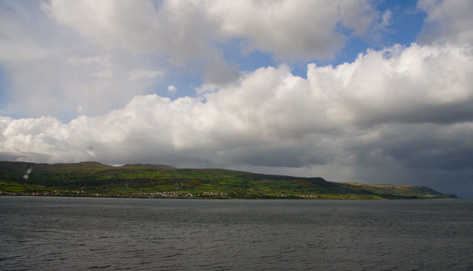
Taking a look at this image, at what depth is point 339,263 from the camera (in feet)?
150

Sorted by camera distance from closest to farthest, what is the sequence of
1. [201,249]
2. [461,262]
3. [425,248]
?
[461,262] → [201,249] → [425,248]

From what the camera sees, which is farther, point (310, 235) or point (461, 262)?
point (310, 235)

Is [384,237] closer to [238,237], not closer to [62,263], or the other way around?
[238,237]

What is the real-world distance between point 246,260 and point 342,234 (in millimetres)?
38345

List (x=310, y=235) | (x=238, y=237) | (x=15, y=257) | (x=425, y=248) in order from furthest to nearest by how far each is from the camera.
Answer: (x=310, y=235), (x=238, y=237), (x=425, y=248), (x=15, y=257)

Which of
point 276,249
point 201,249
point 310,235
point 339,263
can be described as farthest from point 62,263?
point 310,235

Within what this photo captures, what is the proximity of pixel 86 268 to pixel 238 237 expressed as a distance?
3472 cm

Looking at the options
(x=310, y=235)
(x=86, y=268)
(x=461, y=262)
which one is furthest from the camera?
(x=310, y=235)

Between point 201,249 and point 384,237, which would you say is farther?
point 384,237

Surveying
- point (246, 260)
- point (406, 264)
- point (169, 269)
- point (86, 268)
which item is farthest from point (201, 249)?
point (406, 264)

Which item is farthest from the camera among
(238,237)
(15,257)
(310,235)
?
(310,235)

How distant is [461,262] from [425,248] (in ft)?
37.7

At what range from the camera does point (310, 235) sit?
73.7m

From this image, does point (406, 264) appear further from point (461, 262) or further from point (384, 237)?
point (384, 237)
